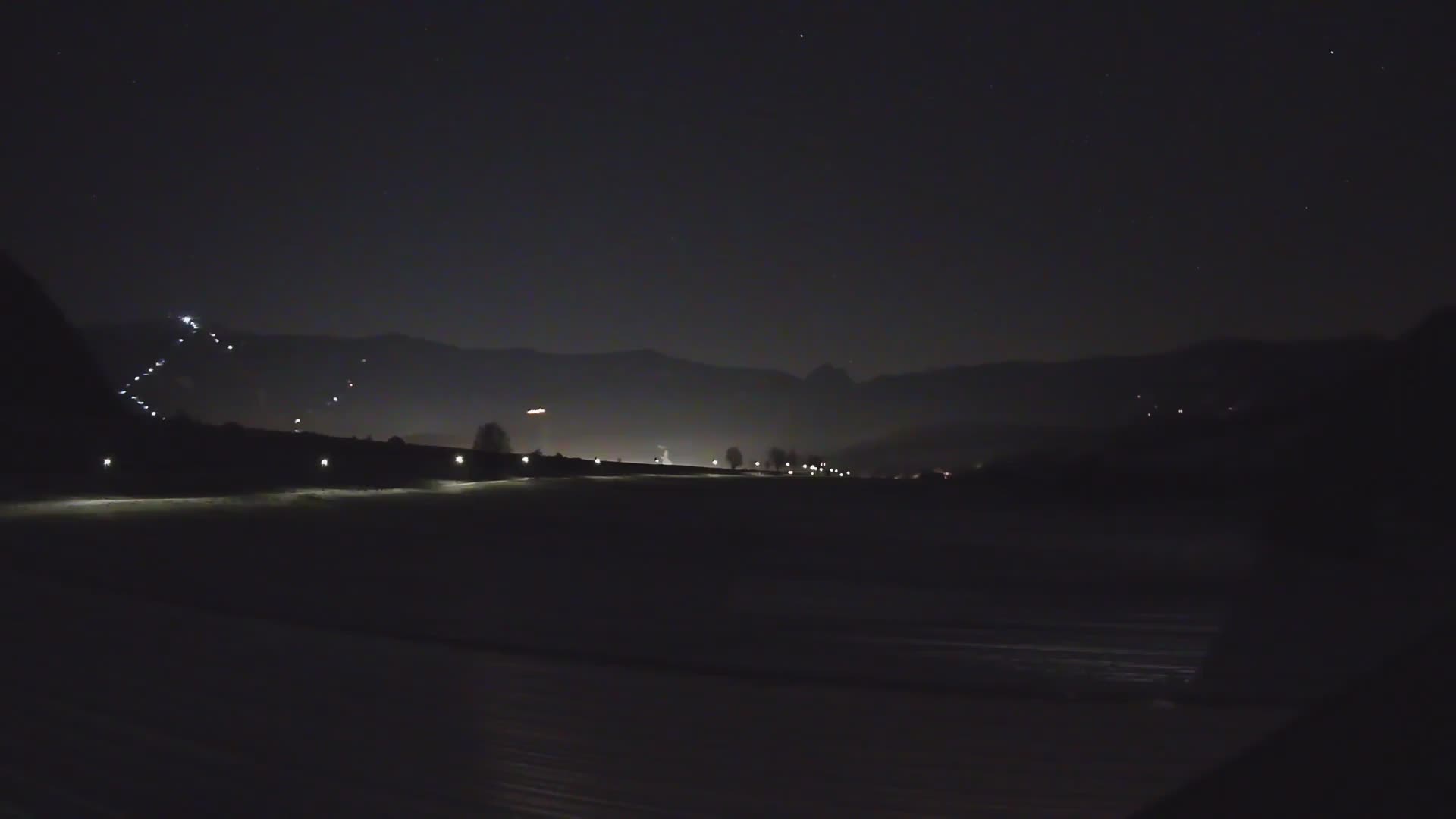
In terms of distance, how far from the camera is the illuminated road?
504 cm

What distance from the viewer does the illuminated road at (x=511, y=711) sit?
16.5ft

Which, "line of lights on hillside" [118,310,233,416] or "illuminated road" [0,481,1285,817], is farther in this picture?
"line of lights on hillside" [118,310,233,416]

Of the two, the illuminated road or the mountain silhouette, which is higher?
the mountain silhouette

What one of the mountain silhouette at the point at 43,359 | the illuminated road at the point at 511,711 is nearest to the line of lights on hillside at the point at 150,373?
the mountain silhouette at the point at 43,359

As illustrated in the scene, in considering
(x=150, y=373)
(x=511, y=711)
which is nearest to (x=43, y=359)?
(x=150, y=373)

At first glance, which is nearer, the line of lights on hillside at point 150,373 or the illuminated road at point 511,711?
the illuminated road at point 511,711

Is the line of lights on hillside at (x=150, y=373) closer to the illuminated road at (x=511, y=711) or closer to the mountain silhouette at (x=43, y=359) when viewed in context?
the mountain silhouette at (x=43, y=359)

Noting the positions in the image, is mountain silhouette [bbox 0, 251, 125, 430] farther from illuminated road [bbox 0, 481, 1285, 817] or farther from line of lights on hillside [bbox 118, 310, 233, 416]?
illuminated road [bbox 0, 481, 1285, 817]

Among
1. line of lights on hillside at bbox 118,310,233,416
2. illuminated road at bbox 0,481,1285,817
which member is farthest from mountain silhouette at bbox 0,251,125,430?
illuminated road at bbox 0,481,1285,817

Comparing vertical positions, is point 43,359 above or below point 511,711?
above

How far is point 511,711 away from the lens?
21.2 ft

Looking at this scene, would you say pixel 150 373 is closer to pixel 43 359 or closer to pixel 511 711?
pixel 43 359

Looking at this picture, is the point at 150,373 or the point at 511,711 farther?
the point at 150,373

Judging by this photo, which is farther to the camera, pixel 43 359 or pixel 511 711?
pixel 43 359
